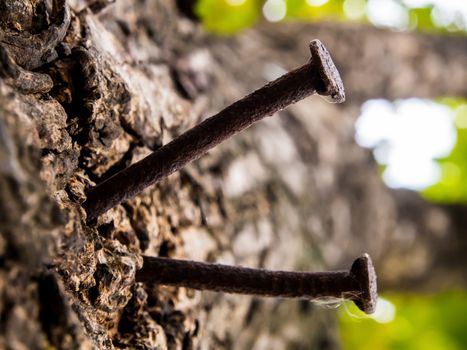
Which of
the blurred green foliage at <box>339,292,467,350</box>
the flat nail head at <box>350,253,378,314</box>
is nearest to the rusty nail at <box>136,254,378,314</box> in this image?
the flat nail head at <box>350,253,378,314</box>

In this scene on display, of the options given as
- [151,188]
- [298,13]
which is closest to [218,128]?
[151,188]

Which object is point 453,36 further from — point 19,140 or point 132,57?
point 19,140

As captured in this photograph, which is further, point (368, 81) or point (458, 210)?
point (458, 210)

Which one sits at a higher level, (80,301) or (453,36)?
(453,36)

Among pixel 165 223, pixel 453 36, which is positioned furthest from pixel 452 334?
pixel 165 223

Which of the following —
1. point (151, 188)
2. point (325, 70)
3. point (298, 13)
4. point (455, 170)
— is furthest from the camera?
point (455, 170)

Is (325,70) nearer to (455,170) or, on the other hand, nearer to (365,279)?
(365,279)

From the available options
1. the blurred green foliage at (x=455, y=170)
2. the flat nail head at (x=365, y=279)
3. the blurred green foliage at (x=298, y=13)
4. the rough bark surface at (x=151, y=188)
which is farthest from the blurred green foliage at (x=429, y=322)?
the flat nail head at (x=365, y=279)
